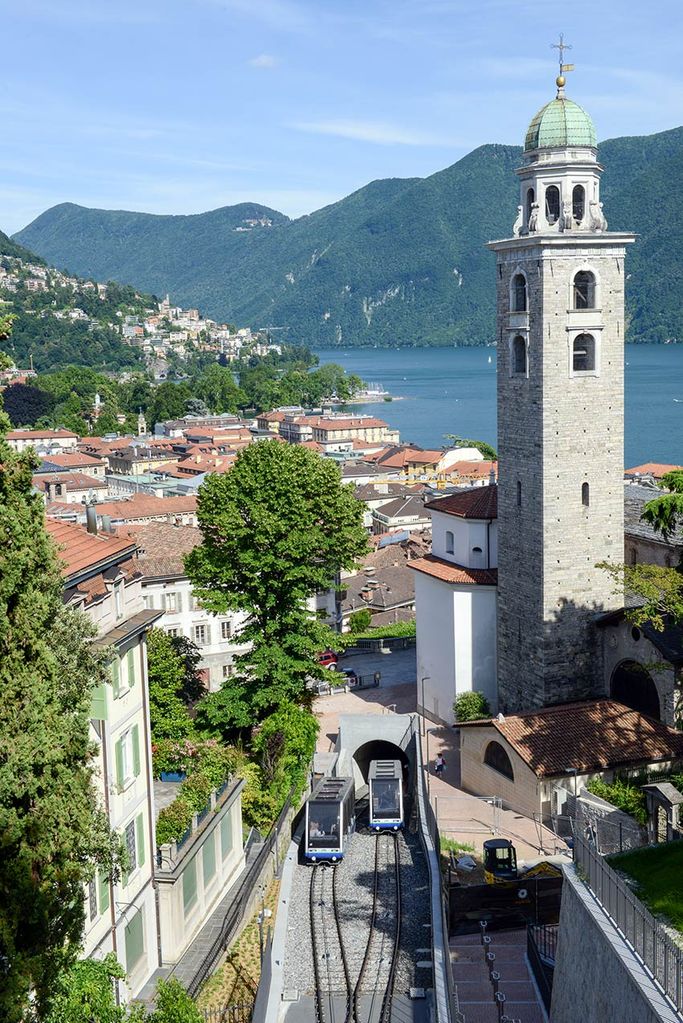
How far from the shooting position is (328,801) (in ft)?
87.8

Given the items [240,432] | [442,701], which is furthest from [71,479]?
[442,701]

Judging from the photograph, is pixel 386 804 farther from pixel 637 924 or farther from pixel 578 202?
pixel 578 202

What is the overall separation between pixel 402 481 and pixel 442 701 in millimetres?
55767

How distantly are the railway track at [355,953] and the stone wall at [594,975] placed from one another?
10.2 feet

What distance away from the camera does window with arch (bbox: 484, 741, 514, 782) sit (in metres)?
29.2

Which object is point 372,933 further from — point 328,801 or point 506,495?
point 506,495

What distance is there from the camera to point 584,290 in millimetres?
32000

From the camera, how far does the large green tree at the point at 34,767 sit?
11.7m

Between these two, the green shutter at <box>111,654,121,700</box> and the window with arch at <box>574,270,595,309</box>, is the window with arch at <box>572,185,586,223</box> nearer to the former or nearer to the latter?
the window with arch at <box>574,270,595,309</box>

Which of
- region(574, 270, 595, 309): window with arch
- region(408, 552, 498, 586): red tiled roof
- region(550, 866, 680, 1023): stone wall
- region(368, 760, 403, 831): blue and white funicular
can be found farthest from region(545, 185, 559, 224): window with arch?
region(550, 866, 680, 1023): stone wall

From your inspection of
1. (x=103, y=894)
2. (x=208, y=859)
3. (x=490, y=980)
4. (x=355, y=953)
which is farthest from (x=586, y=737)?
(x=103, y=894)

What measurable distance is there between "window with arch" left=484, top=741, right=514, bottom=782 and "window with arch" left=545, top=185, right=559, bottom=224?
43.7 feet

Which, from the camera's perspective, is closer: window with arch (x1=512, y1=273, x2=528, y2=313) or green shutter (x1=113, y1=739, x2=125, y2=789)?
green shutter (x1=113, y1=739, x2=125, y2=789)

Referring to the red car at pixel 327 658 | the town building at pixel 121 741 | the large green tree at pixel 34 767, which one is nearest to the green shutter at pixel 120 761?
the town building at pixel 121 741
